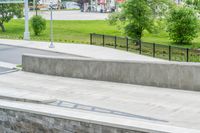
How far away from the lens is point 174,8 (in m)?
33.8

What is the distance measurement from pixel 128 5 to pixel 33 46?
7.43 metres

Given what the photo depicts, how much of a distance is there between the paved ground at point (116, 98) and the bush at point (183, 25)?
1573 centimetres

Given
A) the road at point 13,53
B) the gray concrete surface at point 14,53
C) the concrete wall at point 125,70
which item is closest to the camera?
the concrete wall at point 125,70

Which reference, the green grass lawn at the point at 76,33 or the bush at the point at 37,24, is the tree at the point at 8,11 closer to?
the green grass lawn at the point at 76,33

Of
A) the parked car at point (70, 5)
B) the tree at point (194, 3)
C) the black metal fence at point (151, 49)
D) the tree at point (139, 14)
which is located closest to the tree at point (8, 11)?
the tree at point (139, 14)

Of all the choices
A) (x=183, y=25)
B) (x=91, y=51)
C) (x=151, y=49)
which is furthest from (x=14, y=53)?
(x=183, y=25)

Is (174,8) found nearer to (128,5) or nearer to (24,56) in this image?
(128,5)

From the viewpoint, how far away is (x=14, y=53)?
29.1 m

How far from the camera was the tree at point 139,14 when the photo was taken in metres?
32.5

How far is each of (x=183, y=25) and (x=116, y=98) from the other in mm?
18792

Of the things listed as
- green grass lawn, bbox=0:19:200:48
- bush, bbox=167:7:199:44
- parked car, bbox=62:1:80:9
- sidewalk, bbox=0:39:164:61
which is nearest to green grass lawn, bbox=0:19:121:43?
green grass lawn, bbox=0:19:200:48

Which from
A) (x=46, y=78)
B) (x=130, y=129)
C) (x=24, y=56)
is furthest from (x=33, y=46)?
(x=130, y=129)

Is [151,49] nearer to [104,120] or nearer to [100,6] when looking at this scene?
[104,120]

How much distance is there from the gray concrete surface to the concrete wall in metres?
4.75
